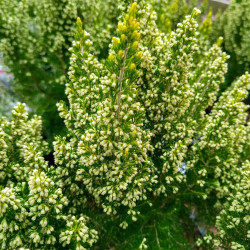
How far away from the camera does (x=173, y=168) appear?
2602 millimetres

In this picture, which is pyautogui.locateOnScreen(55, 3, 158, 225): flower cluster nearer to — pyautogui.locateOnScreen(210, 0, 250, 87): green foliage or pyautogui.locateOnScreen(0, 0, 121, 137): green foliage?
pyautogui.locateOnScreen(0, 0, 121, 137): green foliage

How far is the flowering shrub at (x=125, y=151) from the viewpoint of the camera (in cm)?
188

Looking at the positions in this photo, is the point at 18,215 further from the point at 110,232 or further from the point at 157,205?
the point at 157,205

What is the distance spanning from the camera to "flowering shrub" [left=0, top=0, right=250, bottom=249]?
188 centimetres

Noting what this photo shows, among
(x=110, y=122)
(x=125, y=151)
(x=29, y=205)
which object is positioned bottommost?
(x=29, y=205)

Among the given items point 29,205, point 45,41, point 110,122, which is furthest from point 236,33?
point 29,205

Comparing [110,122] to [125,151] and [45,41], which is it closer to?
[125,151]

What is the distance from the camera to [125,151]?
191 centimetres

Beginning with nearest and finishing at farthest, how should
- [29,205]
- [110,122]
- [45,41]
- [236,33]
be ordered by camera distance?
[110,122] < [29,205] < [45,41] < [236,33]

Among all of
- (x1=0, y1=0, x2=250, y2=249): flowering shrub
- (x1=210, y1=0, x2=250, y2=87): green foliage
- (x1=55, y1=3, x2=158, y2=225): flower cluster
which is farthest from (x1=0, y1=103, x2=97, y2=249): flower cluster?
(x1=210, y1=0, x2=250, y2=87): green foliage

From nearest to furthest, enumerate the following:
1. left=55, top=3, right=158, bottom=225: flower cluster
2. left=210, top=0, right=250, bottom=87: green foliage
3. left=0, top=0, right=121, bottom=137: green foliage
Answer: left=55, top=3, right=158, bottom=225: flower cluster, left=0, top=0, right=121, bottom=137: green foliage, left=210, top=0, right=250, bottom=87: green foliage

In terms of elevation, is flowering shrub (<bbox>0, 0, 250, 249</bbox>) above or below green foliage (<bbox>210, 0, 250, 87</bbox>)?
below

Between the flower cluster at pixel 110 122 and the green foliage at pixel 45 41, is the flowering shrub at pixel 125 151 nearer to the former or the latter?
the flower cluster at pixel 110 122

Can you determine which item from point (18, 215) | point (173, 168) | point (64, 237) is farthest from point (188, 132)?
point (18, 215)
